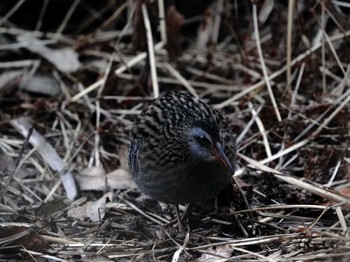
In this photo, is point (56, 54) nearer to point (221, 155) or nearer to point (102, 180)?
point (102, 180)

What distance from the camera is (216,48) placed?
696cm

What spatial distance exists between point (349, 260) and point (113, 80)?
9.83ft

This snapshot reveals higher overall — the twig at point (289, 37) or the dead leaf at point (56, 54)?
the twig at point (289, 37)

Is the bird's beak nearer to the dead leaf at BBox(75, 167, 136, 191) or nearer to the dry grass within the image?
the dry grass

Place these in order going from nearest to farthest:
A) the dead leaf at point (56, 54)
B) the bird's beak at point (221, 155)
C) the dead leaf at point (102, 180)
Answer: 1. the bird's beak at point (221, 155)
2. the dead leaf at point (102, 180)
3. the dead leaf at point (56, 54)

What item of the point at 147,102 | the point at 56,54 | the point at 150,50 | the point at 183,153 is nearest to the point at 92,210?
the point at 183,153

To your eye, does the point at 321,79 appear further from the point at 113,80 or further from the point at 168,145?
the point at 168,145

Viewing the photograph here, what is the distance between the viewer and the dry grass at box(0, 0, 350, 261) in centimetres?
444

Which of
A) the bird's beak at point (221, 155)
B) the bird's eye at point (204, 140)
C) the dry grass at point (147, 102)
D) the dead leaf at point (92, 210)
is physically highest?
the bird's eye at point (204, 140)

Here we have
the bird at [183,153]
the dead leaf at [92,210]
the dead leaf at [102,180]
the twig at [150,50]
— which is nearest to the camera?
the bird at [183,153]

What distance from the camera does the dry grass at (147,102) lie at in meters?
4.44

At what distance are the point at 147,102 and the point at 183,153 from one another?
1805 millimetres

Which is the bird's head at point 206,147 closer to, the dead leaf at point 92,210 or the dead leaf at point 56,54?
the dead leaf at point 92,210

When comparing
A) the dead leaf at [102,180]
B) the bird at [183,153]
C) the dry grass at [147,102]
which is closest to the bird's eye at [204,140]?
the bird at [183,153]
